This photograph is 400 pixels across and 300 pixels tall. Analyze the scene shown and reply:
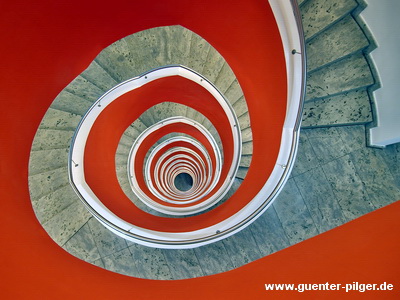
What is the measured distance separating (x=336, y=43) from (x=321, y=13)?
404 mm

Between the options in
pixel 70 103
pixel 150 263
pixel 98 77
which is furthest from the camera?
pixel 98 77

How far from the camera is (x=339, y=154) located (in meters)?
3.27

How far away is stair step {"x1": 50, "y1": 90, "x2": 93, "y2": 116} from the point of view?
13.7 ft

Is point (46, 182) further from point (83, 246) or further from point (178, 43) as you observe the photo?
point (178, 43)

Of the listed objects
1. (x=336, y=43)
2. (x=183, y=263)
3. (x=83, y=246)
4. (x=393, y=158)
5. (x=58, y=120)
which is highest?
(x=58, y=120)

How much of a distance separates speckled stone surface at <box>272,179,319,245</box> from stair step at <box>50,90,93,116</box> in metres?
3.59

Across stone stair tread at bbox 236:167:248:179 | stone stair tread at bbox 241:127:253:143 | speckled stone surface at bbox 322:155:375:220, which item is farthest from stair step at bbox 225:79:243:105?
speckled stone surface at bbox 322:155:375:220

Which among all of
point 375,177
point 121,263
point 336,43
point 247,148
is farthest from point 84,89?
point 375,177

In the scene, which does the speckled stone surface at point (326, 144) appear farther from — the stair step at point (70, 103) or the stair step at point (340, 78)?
the stair step at point (70, 103)

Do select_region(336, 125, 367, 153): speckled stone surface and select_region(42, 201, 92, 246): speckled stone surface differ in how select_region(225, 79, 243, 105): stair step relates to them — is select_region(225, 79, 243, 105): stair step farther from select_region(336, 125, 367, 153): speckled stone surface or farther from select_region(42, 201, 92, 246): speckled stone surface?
select_region(42, 201, 92, 246): speckled stone surface

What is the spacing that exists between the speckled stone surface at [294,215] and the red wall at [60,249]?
6.0 inches

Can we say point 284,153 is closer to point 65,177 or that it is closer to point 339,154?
point 339,154

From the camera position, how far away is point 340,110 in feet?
10.7

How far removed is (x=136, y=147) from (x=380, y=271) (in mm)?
5653
